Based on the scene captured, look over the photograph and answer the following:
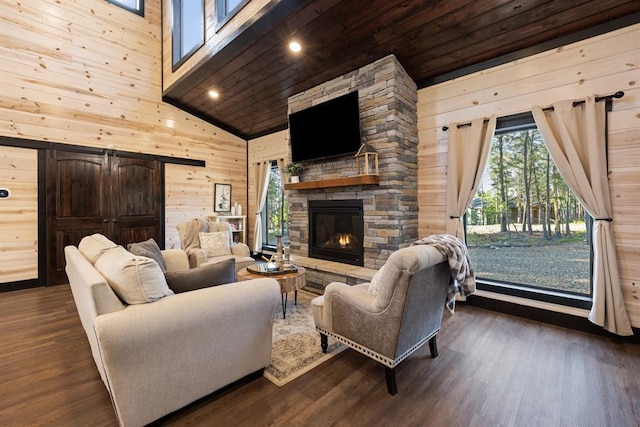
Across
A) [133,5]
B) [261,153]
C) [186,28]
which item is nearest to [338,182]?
[261,153]

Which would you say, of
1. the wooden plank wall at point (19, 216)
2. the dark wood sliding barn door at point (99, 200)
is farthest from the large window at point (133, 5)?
the wooden plank wall at point (19, 216)

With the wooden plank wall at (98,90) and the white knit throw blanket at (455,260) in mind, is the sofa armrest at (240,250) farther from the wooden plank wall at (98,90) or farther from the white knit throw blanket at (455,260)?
the white knit throw blanket at (455,260)

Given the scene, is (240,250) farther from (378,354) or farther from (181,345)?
(378,354)

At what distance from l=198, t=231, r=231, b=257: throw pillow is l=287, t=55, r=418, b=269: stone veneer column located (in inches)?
76.7

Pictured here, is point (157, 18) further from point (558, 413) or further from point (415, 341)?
point (558, 413)

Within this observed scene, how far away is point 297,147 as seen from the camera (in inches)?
180

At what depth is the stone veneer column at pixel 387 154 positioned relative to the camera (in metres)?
3.55

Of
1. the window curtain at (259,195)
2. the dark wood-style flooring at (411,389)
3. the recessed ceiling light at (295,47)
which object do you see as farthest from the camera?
the window curtain at (259,195)

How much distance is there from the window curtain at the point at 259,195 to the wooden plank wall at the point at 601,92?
13.4ft

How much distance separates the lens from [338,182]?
13.0 ft

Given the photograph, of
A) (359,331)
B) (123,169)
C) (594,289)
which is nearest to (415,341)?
(359,331)

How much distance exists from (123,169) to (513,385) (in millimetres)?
6239

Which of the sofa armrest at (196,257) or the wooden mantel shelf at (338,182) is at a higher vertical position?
the wooden mantel shelf at (338,182)

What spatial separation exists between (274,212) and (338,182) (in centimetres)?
296
